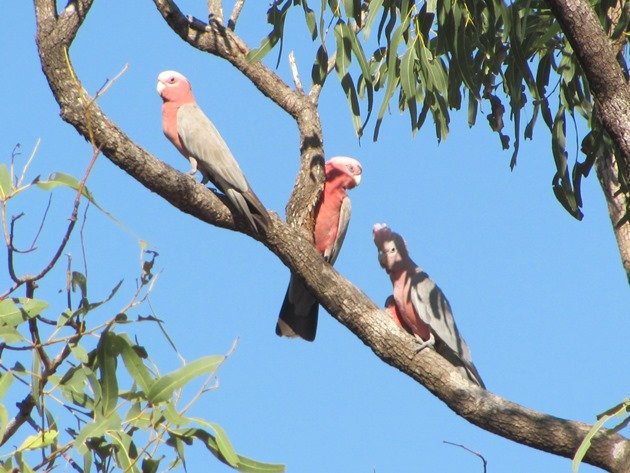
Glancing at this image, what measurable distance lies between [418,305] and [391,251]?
334 mm

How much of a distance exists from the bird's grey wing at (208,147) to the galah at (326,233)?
343 millimetres

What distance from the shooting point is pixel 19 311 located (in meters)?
1.68

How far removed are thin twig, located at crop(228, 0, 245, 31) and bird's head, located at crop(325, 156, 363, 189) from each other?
1.96 feet

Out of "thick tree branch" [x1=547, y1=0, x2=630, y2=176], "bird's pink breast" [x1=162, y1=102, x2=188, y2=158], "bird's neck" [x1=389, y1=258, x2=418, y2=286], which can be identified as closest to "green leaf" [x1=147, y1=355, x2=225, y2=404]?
"thick tree branch" [x1=547, y1=0, x2=630, y2=176]

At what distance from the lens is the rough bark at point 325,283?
233cm

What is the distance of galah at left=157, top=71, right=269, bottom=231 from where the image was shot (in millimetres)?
2723

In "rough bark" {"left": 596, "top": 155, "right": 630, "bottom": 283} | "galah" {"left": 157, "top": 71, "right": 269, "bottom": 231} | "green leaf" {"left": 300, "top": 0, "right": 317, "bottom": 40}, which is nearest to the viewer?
"galah" {"left": 157, "top": 71, "right": 269, "bottom": 231}

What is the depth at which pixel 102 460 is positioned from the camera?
5.79 ft

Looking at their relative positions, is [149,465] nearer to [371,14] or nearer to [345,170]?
[371,14]

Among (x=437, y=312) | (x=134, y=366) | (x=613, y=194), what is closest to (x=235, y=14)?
(x=437, y=312)

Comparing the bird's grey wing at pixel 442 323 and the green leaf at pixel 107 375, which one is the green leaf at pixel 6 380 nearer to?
the green leaf at pixel 107 375

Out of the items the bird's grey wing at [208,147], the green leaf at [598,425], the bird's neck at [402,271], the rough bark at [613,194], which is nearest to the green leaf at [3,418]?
the green leaf at [598,425]

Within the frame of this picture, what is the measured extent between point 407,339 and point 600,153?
0.86m

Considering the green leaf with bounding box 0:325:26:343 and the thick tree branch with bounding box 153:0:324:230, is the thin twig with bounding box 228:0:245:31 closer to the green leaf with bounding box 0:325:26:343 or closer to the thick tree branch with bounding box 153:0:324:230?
the thick tree branch with bounding box 153:0:324:230
